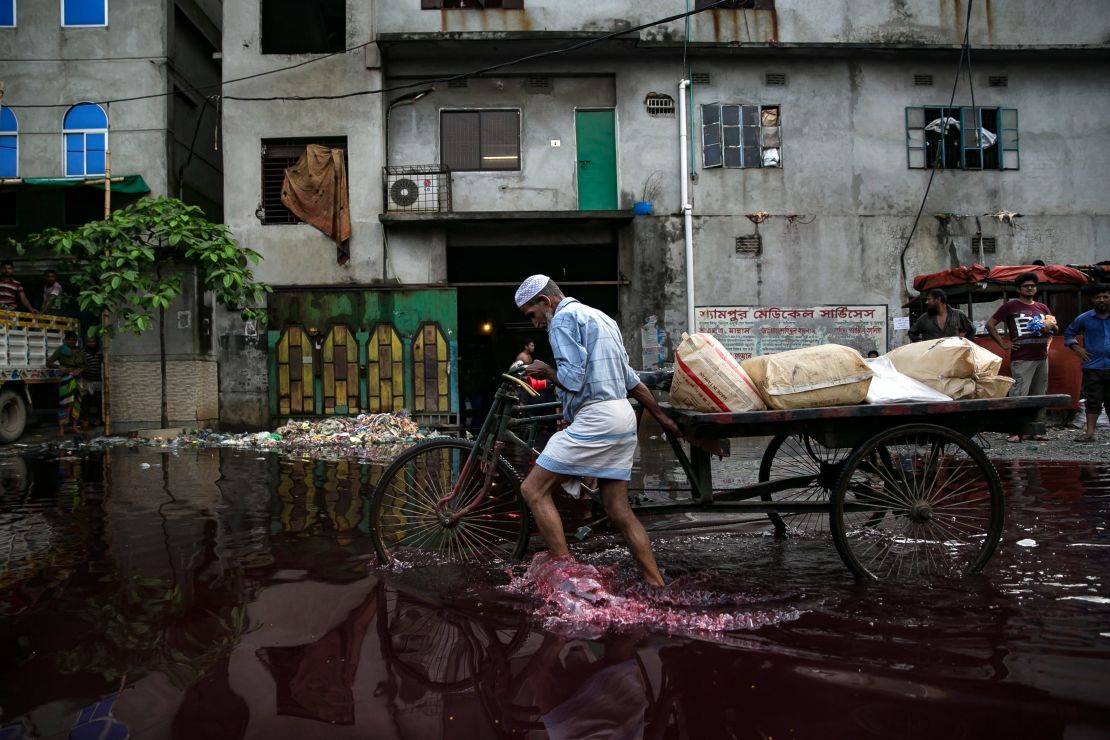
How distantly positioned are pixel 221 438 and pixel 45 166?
304 inches

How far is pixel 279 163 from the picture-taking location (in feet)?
50.6

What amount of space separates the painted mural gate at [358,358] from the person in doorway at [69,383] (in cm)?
340

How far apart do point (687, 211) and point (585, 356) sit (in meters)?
12.4

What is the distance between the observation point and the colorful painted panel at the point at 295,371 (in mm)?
15078

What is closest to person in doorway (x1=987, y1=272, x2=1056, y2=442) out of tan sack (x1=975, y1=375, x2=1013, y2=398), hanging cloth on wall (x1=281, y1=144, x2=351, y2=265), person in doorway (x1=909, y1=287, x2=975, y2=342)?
person in doorway (x1=909, y1=287, x2=975, y2=342)

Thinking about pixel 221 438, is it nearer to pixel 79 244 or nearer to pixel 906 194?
pixel 79 244

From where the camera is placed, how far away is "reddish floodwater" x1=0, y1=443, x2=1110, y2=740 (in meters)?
2.42

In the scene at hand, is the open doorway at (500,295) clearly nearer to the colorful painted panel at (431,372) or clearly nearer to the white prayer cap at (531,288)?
the colorful painted panel at (431,372)

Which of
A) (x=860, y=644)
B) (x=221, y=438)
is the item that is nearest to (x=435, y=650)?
(x=860, y=644)

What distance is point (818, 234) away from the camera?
51.1 ft

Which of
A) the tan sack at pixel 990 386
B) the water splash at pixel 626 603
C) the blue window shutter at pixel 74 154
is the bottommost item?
the water splash at pixel 626 603

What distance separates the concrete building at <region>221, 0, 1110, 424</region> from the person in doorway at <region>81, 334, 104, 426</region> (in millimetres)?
2380

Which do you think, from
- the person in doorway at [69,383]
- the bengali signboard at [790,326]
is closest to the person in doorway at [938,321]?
the bengali signboard at [790,326]

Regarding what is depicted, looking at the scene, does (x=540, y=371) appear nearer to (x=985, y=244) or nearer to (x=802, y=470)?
(x=802, y=470)
